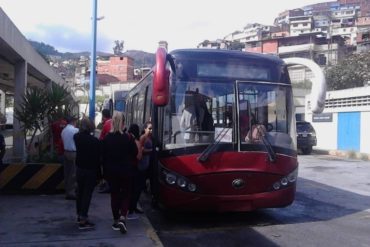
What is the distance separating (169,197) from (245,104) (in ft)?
6.49

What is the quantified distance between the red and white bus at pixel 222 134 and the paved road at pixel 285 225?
16.2 inches

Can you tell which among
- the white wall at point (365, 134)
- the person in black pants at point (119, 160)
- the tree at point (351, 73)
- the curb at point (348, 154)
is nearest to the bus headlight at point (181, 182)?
the person in black pants at point (119, 160)

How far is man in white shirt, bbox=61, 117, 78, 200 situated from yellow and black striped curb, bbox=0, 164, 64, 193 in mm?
538

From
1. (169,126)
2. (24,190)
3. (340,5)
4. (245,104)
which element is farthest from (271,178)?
(340,5)

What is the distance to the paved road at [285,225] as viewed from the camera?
7172 millimetres

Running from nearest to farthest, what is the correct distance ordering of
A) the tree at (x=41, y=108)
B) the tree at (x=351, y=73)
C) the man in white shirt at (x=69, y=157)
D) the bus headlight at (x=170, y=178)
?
1. the bus headlight at (x=170, y=178)
2. the man in white shirt at (x=69, y=157)
3. the tree at (x=41, y=108)
4. the tree at (x=351, y=73)

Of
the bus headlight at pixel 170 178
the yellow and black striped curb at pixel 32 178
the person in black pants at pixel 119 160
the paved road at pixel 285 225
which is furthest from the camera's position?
the yellow and black striped curb at pixel 32 178

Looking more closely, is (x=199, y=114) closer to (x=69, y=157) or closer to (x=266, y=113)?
(x=266, y=113)

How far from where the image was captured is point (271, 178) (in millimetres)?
8016

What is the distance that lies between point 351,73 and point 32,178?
4320 centimetres

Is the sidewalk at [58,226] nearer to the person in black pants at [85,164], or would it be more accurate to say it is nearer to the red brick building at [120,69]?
the person in black pants at [85,164]

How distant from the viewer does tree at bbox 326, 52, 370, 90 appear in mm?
48375

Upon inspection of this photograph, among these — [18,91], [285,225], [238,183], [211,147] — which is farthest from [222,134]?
[18,91]

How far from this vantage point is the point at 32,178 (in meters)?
10.5
